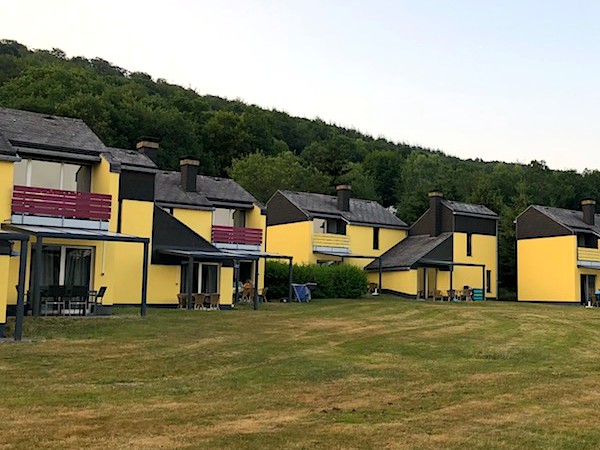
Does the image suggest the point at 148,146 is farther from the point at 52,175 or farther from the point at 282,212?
the point at 282,212

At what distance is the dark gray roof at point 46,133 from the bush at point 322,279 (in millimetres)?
13581

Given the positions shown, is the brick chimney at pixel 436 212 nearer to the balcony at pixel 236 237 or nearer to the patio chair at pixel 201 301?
the balcony at pixel 236 237

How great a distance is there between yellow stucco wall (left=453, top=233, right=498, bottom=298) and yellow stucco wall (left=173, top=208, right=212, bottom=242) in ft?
62.8

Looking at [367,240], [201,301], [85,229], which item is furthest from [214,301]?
[367,240]

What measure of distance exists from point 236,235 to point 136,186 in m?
8.77

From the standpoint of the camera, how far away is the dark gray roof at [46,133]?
23.1 meters

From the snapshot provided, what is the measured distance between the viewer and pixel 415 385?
441 inches

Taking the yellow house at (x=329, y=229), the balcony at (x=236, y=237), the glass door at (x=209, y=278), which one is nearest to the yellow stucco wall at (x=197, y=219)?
the balcony at (x=236, y=237)

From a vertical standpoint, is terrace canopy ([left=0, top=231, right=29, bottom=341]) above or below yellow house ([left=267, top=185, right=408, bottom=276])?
below

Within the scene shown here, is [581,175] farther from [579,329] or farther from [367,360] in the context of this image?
[367,360]

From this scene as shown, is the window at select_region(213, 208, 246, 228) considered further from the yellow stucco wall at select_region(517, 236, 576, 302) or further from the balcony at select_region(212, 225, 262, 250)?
the yellow stucco wall at select_region(517, 236, 576, 302)

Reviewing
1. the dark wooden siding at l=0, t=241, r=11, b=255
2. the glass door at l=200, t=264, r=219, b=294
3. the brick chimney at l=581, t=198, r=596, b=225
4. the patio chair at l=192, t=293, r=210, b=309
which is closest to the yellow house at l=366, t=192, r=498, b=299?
the brick chimney at l=581, t=198, r=596, b=225

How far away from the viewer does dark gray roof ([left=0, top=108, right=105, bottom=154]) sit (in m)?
23.1

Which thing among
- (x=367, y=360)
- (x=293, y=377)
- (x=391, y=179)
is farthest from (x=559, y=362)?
(x=391, y=179)
